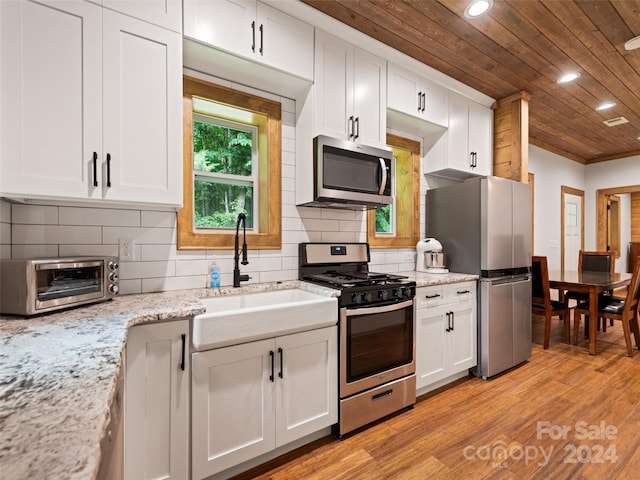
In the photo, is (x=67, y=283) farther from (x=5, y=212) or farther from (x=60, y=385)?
(x=60, y=385)

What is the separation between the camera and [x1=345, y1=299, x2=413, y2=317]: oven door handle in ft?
6.42

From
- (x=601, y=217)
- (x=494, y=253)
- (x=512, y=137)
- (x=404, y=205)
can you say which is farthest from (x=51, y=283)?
(x=601, y=217)

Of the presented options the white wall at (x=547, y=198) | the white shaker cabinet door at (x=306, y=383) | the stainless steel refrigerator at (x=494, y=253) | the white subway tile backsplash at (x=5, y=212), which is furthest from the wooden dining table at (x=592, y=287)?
the white subway tile backsplash at (x=5, y=212)

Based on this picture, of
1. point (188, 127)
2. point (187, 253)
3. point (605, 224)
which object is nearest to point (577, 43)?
point (188, 127)

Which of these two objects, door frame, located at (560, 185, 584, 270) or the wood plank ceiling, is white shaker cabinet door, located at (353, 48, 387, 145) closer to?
the wood plank ceiling

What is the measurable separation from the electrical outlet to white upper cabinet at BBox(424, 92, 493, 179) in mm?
2755

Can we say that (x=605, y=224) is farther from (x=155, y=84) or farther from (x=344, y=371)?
(x=155, y=84)

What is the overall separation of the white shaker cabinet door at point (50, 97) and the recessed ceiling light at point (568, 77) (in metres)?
3.80

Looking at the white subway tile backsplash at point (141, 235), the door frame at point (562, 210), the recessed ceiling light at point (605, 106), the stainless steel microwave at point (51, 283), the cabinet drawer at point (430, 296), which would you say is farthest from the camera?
the door frame at point (562, 210)

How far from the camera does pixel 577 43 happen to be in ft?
8.33

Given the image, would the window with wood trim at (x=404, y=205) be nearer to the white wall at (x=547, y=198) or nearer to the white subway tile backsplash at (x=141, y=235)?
the white subway tile backsplash at (x=141, y=235)

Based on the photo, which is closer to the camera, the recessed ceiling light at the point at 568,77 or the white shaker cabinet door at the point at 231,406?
the white shaker cabinet door at the point at 231,406

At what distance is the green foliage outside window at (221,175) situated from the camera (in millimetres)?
2277

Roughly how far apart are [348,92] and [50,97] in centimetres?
180
